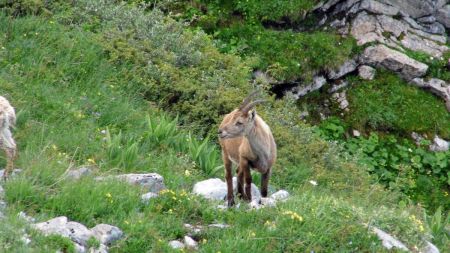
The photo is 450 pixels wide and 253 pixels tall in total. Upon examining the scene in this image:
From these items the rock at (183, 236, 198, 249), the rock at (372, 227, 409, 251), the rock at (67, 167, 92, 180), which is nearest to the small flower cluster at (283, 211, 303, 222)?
the rock at (372, 227, 409, 251)

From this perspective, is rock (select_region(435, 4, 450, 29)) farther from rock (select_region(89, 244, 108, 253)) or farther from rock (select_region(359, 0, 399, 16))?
rock (select_region(89, 244, 108, 253))

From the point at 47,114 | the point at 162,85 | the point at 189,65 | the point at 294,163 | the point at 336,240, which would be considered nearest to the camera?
the point at 336,240

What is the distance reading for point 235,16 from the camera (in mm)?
17797

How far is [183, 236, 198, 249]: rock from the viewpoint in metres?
8.13

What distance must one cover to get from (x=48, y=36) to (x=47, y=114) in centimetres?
285

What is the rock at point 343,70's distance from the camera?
693 inches

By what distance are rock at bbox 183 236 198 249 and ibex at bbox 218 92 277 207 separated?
1245mm

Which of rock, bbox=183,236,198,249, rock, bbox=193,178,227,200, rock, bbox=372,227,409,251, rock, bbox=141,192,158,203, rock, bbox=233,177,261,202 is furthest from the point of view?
rock, bbox=233,177,261,202

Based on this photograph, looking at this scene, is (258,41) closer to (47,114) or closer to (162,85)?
(162,85)

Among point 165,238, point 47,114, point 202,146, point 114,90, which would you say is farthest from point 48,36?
point 165,238

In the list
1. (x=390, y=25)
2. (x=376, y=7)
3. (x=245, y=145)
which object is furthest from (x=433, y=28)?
(x=245, y=145)

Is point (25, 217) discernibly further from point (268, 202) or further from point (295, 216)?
point (268, 202)

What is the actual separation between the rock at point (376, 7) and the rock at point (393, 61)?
959 millimetres

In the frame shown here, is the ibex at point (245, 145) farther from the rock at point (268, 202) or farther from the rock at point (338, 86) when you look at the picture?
the rock at point (338, 86)
